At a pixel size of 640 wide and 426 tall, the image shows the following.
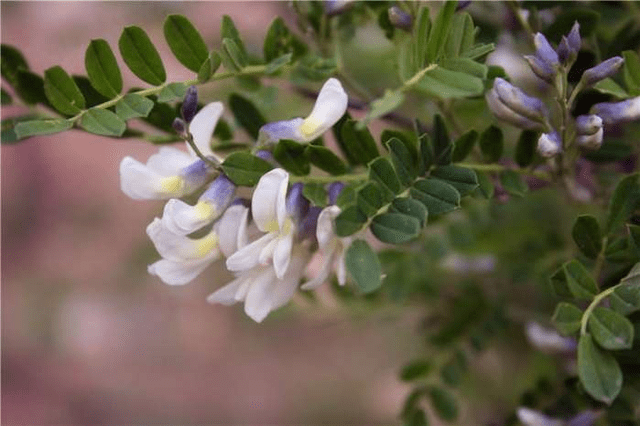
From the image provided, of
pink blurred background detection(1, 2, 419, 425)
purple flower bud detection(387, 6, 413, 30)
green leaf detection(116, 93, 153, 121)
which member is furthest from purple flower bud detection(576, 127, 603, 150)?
pink blurred background detection(1, 2, 419, 425)

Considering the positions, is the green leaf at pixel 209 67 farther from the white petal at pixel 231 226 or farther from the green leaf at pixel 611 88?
the green leaf at pixel 611 88

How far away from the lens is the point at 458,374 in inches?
26.3

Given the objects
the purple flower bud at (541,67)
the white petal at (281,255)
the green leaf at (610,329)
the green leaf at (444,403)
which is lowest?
the green leaf at (444,403)

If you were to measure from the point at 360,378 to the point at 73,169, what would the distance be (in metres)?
0.65

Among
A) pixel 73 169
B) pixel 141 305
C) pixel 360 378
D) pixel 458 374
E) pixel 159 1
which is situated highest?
pixel 159 1

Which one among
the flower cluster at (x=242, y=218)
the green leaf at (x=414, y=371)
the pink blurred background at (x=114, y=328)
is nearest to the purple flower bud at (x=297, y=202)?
the flower cluster at (x=242, y=218)

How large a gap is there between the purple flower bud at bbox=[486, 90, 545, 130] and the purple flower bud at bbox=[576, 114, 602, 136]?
0.07 feet

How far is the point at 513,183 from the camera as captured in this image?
0.49 m

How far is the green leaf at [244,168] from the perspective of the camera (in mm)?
412

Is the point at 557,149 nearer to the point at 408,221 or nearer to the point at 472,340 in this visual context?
the point at 408,221

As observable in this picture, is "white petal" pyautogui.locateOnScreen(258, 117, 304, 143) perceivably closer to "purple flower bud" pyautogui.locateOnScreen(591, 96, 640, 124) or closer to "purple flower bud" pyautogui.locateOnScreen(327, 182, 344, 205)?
"purple flower bud" pyautogui.locateOnScreen(327, 182, 344, 205)

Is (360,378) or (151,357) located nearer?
(360,378)

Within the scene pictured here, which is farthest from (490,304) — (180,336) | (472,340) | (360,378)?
(180,336)

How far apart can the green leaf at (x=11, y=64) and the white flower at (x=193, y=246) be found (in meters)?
0.16
